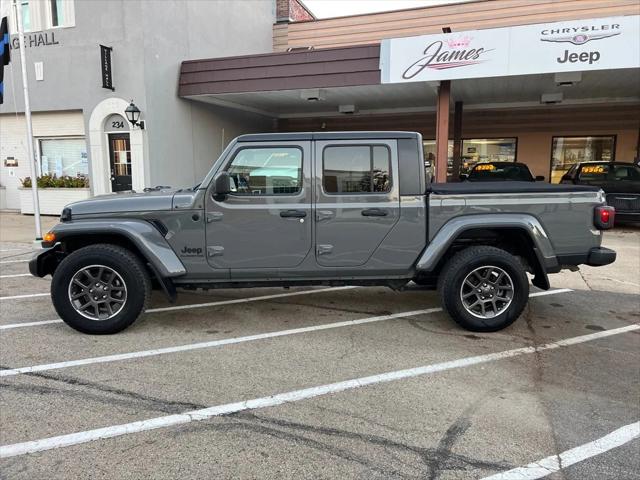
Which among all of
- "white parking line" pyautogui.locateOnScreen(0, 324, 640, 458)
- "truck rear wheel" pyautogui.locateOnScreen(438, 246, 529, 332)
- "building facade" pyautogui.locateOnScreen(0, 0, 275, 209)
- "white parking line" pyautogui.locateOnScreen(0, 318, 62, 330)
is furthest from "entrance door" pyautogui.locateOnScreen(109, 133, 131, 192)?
"white parking line" pyautogui.locateOnScreen(0, 324, 640, 458)

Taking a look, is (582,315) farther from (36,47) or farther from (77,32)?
(36,47)

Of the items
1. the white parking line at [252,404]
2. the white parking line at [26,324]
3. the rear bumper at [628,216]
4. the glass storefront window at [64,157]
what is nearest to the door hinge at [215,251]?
the white parking line at [252,404]

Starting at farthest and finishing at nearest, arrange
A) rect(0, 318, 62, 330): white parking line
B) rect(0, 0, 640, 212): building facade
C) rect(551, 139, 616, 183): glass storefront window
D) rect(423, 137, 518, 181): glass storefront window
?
rect(423, 137, 518, 181): glass storefront window
rect(551, 139, 616, 183): glass storefront window
rect(0, 0, 640, 212): building facade
rect(0, 318, 62, 330): white parking line

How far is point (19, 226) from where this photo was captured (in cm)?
1297

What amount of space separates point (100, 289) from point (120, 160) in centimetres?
1005

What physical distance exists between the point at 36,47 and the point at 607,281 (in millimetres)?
15315

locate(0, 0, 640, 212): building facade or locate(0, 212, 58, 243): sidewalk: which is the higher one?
locate(0, 0, 640, 212): building facade

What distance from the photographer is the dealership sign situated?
9.90m

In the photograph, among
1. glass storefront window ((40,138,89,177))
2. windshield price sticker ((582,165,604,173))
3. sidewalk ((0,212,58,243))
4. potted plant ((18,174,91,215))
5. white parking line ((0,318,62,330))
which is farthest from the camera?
glass storefront window ((40,138,89,177))

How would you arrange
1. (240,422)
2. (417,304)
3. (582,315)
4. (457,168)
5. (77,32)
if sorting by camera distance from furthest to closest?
(457,168) → (77,32) → (417,304) → (582,315) → (240,422)

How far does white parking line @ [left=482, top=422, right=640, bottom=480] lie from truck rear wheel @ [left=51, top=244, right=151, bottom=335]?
3.45m

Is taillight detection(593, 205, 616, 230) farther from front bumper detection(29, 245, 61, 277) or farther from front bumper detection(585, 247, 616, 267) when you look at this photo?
front bumper detection(29, 245, 61, 277)

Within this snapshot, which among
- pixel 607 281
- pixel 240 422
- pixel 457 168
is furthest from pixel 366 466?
pixel 457 168

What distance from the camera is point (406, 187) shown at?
4.76 metres
